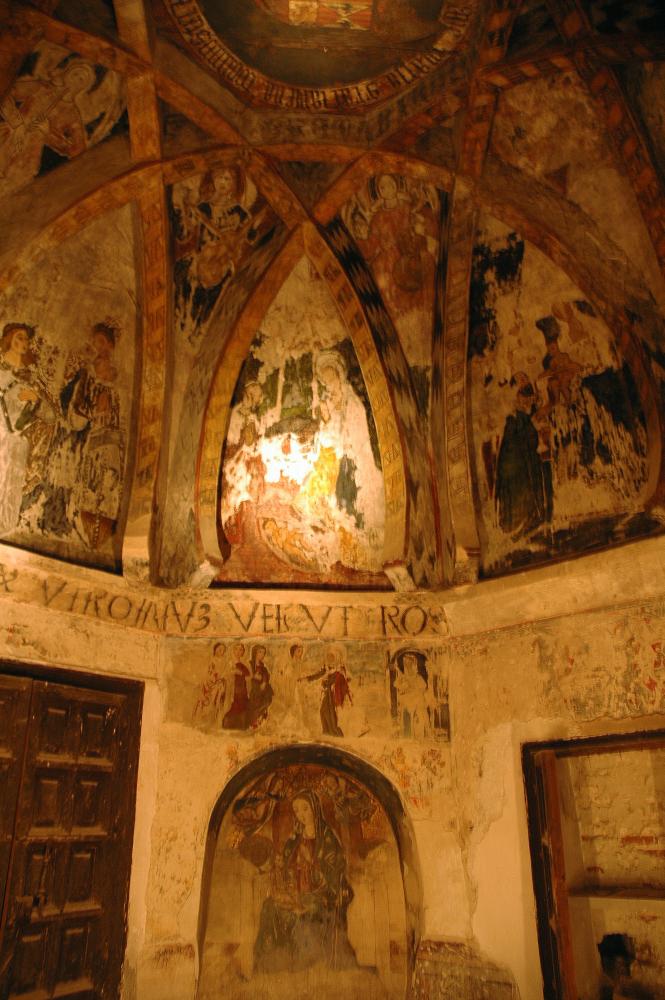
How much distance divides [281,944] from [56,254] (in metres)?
6.19

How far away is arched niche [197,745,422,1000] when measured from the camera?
279 inches

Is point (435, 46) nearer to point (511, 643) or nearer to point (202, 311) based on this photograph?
point (202, 311)

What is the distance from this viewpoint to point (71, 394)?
303 inches

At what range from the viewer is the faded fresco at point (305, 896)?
279 inches

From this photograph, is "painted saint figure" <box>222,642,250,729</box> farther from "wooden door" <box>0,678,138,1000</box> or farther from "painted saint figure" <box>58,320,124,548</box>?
"painted saint figure" <box>58,320,124,548</box>

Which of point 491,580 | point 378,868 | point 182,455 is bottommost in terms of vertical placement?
point 378,868

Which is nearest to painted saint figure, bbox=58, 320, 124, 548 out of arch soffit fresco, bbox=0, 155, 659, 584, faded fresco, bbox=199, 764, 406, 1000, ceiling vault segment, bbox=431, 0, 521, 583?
arch soffit fresco, bbox=0, 155, 659, 584

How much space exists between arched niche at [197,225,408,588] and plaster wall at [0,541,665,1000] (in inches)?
16.4

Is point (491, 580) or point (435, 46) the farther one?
point (491, 580)

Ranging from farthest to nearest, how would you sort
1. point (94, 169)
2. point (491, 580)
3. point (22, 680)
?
point (491, 580)
point (94, 169)
point (22, 680)

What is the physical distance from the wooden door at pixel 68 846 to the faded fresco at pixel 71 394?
1.43m

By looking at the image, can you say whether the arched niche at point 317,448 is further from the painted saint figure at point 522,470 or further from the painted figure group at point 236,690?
the painted saint figure at point 522,470

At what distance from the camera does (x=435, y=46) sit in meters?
6.91

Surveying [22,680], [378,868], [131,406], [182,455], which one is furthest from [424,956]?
[131,406]
